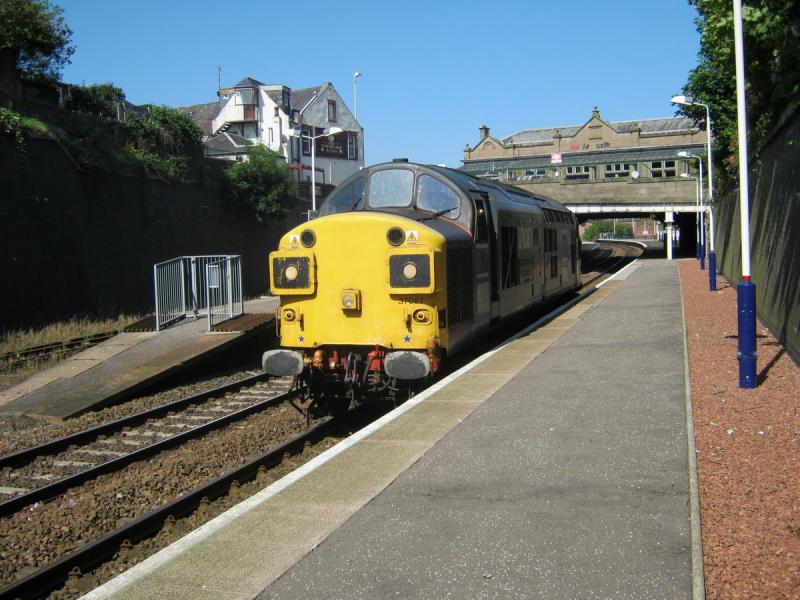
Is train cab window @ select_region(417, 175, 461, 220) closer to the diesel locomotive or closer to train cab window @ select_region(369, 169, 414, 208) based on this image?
the diesel locomotive

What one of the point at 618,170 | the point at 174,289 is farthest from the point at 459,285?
the point at 618,170

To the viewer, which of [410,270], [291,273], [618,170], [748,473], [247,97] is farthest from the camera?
[618,170]

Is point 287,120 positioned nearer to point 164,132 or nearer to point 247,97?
point 247,97

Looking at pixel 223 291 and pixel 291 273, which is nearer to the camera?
pixel 291 273

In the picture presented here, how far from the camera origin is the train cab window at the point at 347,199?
11.3 meters

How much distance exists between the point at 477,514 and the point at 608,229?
324ft

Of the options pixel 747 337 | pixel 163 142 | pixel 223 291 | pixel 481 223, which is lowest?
pixel 747 337

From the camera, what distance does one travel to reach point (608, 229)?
99938 mm

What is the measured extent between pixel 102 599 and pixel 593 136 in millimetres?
85785

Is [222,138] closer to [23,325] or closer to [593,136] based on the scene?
[23,325]

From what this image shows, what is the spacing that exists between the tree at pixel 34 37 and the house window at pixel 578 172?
2047 inches

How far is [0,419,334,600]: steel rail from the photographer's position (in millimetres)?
5719

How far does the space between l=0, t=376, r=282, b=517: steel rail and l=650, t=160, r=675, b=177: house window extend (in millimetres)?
59077

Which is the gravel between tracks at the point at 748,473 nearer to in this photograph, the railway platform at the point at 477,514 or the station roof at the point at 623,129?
the railway platform at the point at 477,514
